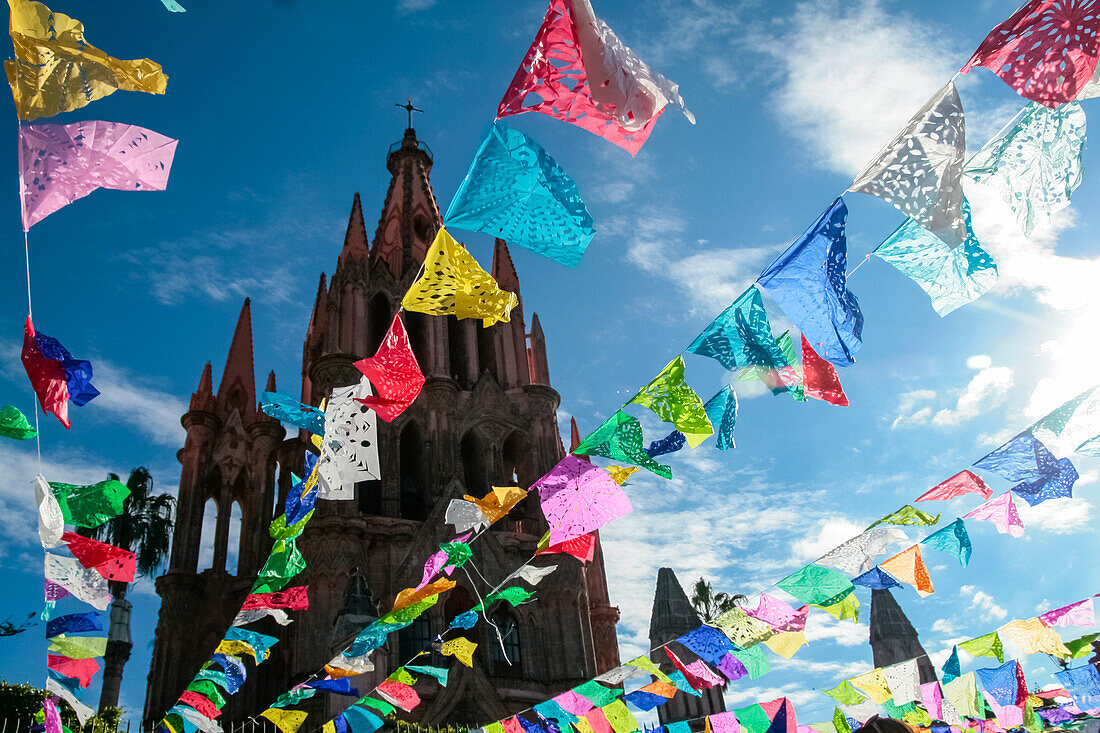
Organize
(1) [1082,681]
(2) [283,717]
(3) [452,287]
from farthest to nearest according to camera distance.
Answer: (1) [1082,681] → (2) [283,717] → (3) [452,287]

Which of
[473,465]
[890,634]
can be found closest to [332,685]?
[473,465]

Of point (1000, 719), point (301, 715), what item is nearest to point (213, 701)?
point (301, 715)

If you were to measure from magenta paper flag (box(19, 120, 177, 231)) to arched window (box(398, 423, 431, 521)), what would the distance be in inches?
693

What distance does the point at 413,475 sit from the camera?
24.9 m

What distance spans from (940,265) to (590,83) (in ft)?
12.5

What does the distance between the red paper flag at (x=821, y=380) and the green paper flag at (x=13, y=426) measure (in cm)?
729

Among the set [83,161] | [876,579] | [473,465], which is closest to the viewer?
[83,161]

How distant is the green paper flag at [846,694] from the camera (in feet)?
38.6

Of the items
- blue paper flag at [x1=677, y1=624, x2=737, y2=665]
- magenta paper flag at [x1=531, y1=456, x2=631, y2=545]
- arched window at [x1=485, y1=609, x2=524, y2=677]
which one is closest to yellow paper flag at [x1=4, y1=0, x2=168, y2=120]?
magenta paper flag at [x1=531, y1=456, x2=631, y2=545]

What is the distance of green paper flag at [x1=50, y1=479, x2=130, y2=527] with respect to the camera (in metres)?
7.32

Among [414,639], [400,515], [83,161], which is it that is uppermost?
[400,515]

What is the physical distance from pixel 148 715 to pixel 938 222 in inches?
851

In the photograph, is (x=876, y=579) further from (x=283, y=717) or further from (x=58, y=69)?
(x=58, y=69)

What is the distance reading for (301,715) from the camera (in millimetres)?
11164
